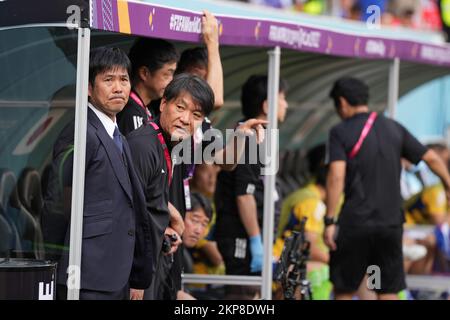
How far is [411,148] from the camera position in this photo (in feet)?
28.5

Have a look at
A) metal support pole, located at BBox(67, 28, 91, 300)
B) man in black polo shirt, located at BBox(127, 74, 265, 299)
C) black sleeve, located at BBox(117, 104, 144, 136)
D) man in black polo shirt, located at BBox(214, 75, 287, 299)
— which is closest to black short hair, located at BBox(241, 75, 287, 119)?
man in black polo shirt, located at BBox(214, 75, 287, 299)

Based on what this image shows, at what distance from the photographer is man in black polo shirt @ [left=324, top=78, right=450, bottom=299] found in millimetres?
8516

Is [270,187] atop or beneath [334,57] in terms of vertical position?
beneath

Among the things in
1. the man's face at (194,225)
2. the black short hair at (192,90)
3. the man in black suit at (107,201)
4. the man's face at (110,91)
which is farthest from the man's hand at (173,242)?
the man's face at (194,225)

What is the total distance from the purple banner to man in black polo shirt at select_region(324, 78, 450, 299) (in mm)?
425

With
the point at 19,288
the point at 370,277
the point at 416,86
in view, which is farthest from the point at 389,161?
the point at 19,288

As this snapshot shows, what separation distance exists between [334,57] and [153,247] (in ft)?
12.1

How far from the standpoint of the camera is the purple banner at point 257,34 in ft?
19.8

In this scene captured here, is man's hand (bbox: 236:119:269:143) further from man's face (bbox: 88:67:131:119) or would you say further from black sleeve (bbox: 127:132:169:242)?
man's face (bbox: 88:67:131:119)

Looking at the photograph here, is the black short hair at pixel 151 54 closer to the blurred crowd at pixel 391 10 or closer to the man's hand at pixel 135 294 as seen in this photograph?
the man's hand at pixel 135 294

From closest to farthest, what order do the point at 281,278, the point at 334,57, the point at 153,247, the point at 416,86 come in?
1. the point at 153,247
2. the point at 281,278
3. the point at 334,57
4. the point at 416,86

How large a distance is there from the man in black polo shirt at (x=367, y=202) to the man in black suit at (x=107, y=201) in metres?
2.86

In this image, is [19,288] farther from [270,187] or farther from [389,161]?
[389,161]

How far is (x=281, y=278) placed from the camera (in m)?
7.45
